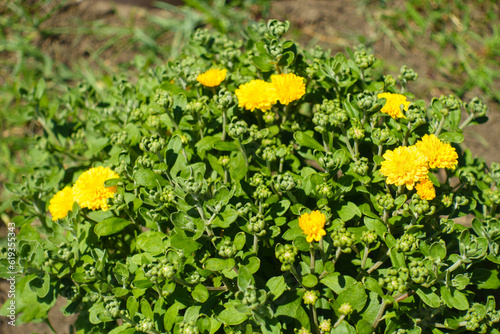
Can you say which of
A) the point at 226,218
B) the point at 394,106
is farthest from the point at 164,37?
the point at 226,218

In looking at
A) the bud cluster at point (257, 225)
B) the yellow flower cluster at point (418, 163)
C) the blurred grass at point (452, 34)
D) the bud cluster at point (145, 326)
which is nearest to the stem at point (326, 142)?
the yellow flower cluster at point (418, 163)

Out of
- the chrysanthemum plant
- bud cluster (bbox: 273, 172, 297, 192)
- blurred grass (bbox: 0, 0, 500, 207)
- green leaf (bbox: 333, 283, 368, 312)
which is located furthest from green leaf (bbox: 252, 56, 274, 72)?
blurred grass (bbox: 0, 0, 500, 207)

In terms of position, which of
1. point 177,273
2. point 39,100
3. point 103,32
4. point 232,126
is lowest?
point 103,32

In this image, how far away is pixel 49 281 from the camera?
93.4 inches

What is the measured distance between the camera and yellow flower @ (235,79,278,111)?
7.75 feet

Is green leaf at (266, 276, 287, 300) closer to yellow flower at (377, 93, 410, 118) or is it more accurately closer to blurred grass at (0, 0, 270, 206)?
yellow flower at (377, 93, 410, 118)

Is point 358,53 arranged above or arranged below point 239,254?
above

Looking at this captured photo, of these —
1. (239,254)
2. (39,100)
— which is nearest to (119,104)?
(39,100)

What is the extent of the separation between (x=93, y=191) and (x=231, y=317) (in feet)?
3.37

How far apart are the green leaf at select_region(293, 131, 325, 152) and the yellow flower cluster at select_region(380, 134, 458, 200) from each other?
0.39 meters

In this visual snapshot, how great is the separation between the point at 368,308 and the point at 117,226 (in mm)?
1408

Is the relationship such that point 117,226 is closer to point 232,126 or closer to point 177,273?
point 177,273

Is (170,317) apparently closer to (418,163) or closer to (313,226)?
(313,226)

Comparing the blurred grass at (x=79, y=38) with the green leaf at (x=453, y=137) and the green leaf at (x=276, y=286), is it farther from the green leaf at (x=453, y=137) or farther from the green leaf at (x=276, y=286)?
the green leaf at (x=276, y=286)
